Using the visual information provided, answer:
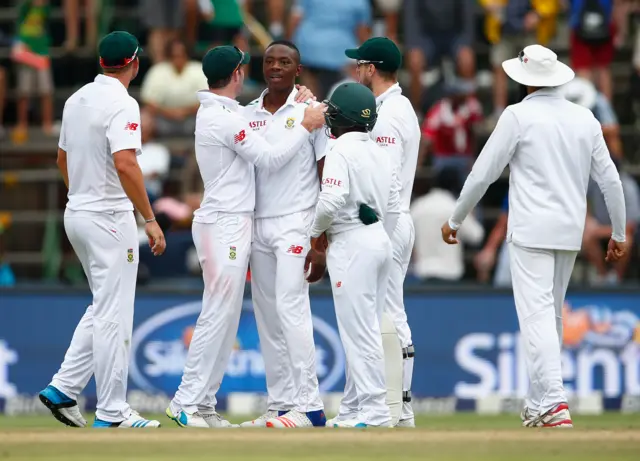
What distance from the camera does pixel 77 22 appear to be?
61.9ft

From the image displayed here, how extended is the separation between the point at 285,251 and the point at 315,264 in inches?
9.9

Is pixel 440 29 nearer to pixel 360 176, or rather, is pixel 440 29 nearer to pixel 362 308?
pixel 360 176

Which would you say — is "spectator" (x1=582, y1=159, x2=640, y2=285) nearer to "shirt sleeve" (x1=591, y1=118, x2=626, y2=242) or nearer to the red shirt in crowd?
the red shirt in crowd

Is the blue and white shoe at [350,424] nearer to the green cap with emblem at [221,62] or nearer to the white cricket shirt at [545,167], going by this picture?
the white cricket shirt at [545,167]

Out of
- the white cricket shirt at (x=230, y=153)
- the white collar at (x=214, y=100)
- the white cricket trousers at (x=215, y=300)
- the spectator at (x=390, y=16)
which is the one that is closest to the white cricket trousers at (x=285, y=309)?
the white cricket trousers at (x=215, y=300)

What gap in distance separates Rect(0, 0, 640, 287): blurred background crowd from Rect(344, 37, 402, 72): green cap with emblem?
5.55 m

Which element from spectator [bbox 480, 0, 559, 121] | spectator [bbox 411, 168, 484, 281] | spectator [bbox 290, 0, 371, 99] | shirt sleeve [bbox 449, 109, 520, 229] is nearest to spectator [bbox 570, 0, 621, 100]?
spectator [bbox 480, 0, 559, 121]

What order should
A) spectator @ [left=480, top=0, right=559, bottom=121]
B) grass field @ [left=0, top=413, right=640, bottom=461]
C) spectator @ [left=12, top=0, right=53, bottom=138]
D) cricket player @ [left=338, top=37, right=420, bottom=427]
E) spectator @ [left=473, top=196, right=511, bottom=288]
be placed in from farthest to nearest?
spectator @ [left=12, top=0, right=53, bottom=138] < spectator @ [left=480, top=0, right=559, bottom=121] < spectator @ [left=473, top=196, right=511, bottom=288] < cricket player @ [left=338, top=37, right=420, bottom=427] < grass field @ [left=0, top=413, right=640, bottom=461]

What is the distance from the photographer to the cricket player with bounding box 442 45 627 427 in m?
9.27

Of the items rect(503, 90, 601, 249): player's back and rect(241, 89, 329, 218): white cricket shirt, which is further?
rect(241, 89, 329, 218): white cricket shirt

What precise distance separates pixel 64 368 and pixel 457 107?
27.5 feet

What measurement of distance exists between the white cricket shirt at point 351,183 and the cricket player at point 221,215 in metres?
0.40

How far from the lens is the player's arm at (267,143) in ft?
30.7

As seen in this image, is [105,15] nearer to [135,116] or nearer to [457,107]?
[457,107]
